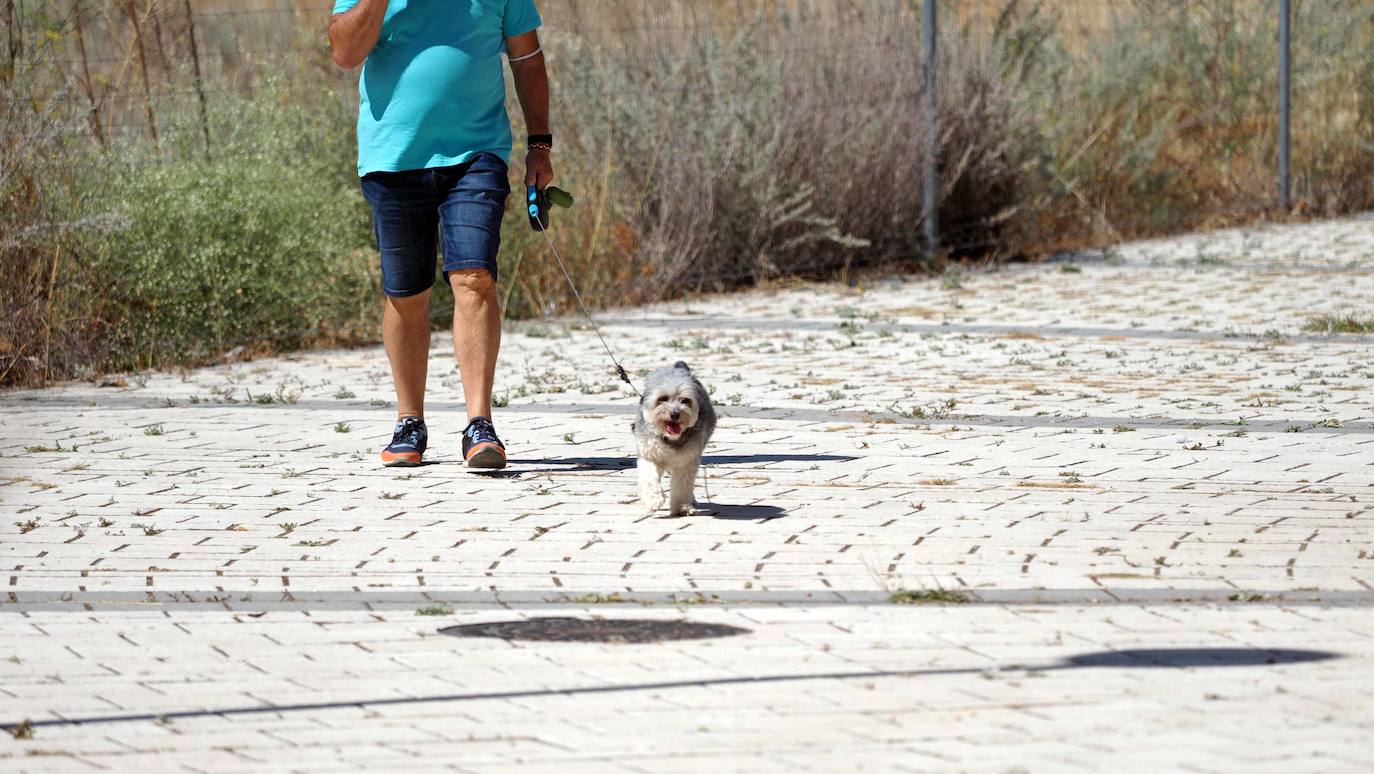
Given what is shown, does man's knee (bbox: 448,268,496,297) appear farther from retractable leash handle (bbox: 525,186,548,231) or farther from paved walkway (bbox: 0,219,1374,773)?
paved walkway (bbox: 0,219,1374,773)

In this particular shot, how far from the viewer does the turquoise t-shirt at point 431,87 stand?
7.15m

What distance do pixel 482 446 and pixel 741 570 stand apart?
69.3 inches

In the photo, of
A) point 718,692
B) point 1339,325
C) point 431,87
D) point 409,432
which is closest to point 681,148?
point 1339,325

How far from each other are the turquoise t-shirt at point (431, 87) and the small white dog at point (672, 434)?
1465mm

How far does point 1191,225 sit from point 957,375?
27.4 ft

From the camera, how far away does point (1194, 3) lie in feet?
60.1

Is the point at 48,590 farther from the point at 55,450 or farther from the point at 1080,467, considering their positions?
the point at 1080,467

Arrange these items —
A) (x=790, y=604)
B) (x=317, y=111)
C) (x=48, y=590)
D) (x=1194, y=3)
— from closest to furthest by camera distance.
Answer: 1. (x=790, y=604)
2. (x=48, y=590)
3. (x=317, y=111)
4. (x=1194, y=3)

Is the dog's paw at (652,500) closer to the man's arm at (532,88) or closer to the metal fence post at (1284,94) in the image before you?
the man's arm at (532,88)

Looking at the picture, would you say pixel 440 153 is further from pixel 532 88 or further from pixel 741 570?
pixel 741 570

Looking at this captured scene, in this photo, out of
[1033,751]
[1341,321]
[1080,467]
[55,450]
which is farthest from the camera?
[1341,321]

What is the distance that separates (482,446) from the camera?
697 centimetres

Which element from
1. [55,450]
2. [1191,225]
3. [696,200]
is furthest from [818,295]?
[55,450]

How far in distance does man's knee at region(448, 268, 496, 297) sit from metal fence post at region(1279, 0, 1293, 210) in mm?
12094
